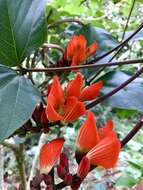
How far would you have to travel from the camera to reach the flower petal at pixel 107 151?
1.11ft

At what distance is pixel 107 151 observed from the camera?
1.12 feet

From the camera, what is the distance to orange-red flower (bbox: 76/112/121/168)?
34 centimetres

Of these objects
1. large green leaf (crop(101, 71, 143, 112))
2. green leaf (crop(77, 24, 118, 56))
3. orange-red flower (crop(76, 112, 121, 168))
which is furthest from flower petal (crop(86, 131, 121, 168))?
green leaf (crop(77, 24, 118, 56))

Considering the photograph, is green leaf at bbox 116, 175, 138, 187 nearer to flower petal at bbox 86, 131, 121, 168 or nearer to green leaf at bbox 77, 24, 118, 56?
green leaf at bbox 77, 24, 118, 56

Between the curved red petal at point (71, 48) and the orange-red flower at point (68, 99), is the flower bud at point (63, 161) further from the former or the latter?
the curved red petal at point (71, 48)

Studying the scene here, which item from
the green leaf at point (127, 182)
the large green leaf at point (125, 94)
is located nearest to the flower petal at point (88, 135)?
the large green leaf at point (125, 94)

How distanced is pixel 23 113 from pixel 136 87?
0.19 metres

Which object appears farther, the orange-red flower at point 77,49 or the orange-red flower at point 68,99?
the orange-red flower at point 77,49

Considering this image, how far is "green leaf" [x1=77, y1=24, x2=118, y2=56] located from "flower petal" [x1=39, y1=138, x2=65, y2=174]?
0.33 meters

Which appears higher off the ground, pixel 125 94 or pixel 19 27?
pixel 19 27

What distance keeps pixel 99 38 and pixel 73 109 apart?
1.05 ft

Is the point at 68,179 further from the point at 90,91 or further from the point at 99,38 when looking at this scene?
the point at 99,38

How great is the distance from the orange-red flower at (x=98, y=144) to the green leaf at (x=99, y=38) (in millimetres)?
318

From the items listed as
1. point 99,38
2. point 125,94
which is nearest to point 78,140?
point 125,94
